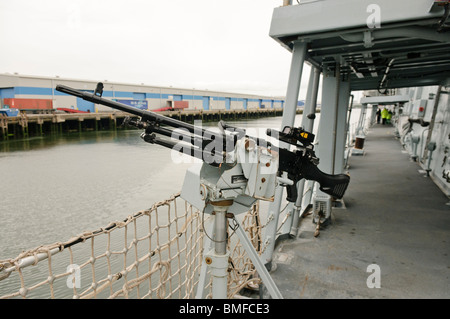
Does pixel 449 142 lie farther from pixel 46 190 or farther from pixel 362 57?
pixel 46 190

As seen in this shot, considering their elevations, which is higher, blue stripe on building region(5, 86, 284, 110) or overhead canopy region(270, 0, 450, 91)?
blue stripe on building region(5, 86, 284, 110)

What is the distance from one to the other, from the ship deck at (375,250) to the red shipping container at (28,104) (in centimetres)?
3460

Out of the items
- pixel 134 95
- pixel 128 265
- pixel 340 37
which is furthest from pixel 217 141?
Answer: pixel 134 95

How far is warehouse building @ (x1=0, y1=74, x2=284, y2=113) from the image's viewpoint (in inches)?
1240

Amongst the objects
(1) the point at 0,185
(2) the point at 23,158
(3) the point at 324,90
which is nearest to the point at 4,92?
(2) the point at 23,158

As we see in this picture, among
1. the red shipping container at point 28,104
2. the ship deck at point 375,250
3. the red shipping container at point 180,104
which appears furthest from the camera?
the red shipping container at point 180,104

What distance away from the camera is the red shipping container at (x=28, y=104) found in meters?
31.0

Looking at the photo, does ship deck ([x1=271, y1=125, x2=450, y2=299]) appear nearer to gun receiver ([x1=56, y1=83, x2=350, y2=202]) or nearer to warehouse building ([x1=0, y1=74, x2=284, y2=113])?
gun receiver ([x1=56, y1=83, x2=350, y2=202])

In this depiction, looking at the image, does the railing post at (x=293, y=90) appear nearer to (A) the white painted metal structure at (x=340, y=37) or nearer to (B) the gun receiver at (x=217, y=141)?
(A) the white painted metal structure at (x=340, y=37)

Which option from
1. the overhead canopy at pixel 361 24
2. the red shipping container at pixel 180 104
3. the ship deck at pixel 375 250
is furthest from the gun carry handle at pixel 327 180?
the red shipping container at pixel 180 104

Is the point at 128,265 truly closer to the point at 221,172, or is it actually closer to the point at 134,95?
the point at 221,172

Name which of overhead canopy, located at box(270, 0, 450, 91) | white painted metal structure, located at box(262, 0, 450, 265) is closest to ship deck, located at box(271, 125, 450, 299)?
white painted metal structure, located at box(262, 0, 450, 265)

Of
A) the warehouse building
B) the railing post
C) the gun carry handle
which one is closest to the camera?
the gun carry handle
